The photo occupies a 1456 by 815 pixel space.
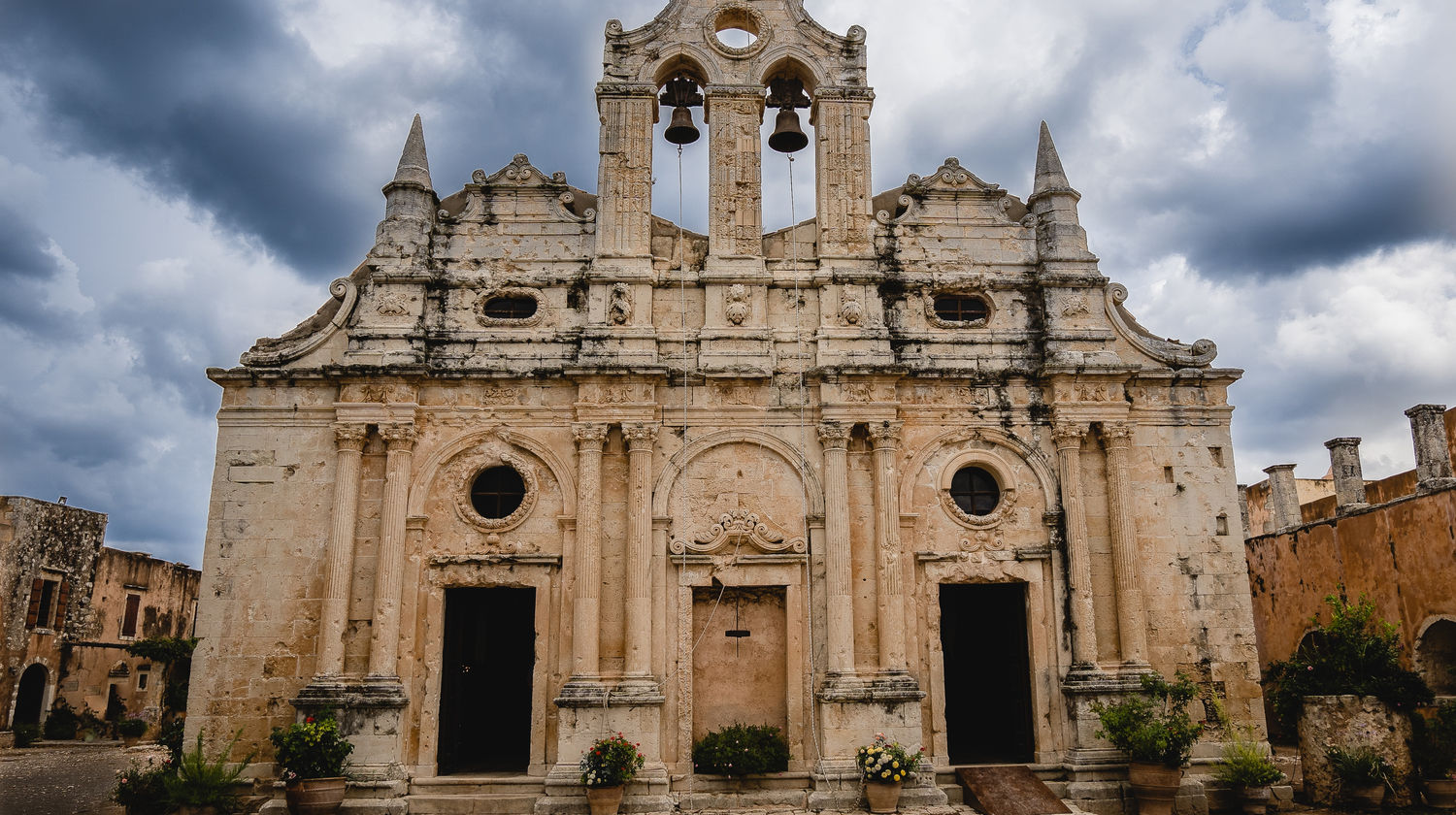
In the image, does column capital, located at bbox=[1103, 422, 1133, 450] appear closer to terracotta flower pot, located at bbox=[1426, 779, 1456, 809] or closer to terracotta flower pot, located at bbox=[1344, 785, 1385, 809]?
terracotta flower pot, located at bbox=[1344, 785, 1385, 809]

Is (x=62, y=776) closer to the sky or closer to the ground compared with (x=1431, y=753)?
closer to the ground

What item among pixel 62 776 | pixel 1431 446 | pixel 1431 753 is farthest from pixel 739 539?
pixel 62 776

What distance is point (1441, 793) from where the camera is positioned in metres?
12.9

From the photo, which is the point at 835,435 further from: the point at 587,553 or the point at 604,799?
the point at 604,799

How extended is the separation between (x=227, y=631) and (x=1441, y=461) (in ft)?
68.3

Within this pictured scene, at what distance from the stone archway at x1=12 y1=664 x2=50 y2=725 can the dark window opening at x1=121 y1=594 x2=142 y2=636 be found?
3.86m

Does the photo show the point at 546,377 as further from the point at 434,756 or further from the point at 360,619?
the point at 434,756

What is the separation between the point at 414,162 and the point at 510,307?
281 cm

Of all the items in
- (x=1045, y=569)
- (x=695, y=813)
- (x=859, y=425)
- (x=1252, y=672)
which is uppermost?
(x=859, y=425)

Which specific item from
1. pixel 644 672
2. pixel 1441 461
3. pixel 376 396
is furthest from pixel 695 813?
pixel 1441 461

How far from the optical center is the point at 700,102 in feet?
53.4

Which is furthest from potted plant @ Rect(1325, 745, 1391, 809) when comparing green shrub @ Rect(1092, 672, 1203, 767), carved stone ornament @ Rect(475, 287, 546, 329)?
carved stone ornament @ Rect(475, 287, 546, 329)

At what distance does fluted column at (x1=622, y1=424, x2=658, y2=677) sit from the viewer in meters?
13.4

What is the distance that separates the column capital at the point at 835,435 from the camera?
1418 cm
